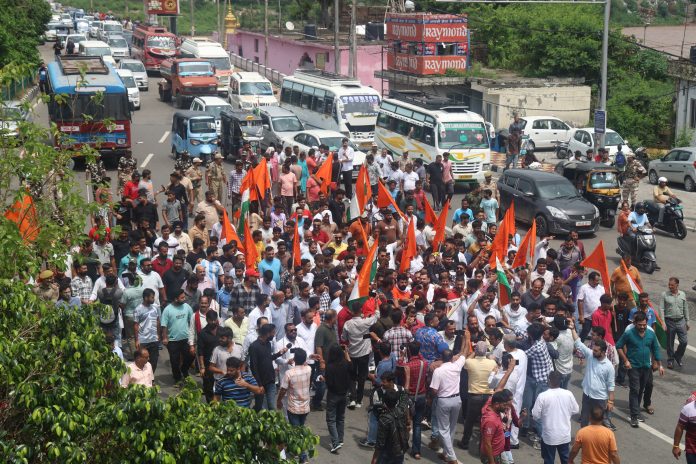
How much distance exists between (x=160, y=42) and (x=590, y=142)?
101 ft

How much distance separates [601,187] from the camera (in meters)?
26.2

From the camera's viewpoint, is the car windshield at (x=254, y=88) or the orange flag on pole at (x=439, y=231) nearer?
the orange flag on pole at (x=439, y=231)

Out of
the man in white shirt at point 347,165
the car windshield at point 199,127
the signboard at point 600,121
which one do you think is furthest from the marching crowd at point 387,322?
the car windshield at point 199,127

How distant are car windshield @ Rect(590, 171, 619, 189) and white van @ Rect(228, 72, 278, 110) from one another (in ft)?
59.0

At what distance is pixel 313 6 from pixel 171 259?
199 ft

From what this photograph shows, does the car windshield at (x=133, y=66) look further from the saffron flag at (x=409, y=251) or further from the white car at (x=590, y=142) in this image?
the saffron flag at (x=409, y=251)

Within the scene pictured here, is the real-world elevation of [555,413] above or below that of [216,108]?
above

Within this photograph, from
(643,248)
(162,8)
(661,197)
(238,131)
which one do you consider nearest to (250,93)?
(238,131)

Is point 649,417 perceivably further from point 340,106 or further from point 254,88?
point 254,88

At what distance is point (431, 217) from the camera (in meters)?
21.1

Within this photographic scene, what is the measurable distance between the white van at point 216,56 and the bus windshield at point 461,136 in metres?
19.9

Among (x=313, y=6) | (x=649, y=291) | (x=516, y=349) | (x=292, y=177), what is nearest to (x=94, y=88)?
(x=292, y=177)

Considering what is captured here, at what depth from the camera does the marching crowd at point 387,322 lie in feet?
40.4

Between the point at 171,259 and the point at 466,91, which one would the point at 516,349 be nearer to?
the point at 171,259
